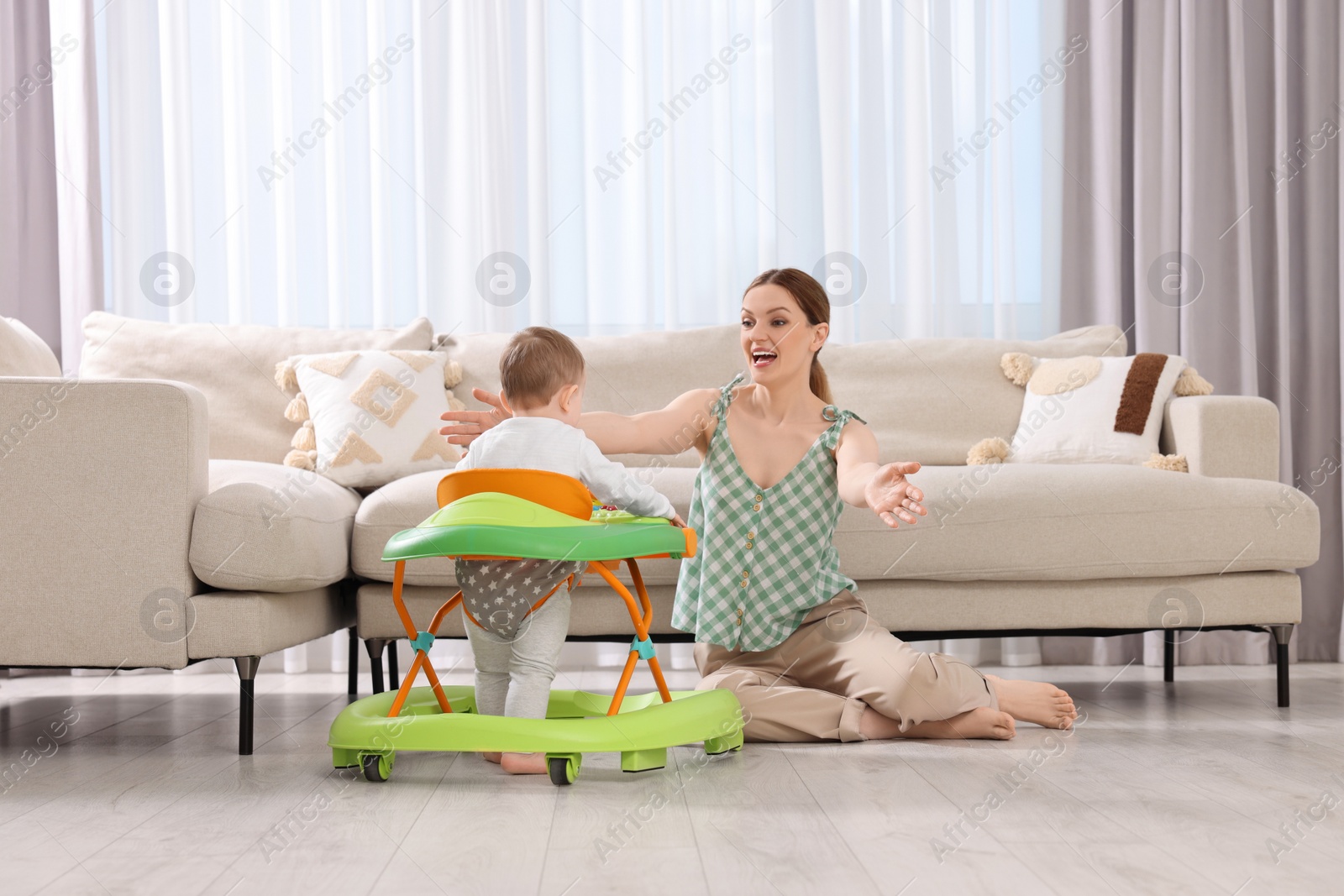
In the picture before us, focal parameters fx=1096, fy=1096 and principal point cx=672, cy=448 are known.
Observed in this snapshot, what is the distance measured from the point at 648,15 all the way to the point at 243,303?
4.87ft

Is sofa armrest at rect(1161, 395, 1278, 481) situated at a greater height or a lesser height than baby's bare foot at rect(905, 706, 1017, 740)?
greater

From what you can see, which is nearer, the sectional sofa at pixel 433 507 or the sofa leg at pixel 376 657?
the sectional sofa at pixel 433 507

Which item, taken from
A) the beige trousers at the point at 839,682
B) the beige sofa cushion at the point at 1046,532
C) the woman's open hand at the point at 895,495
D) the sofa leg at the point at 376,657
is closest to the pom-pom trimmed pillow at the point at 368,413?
the beige sofa cushion at the point at 1046,532

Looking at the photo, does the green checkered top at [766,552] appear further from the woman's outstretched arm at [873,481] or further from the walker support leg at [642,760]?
the walker support leg at [642,760]

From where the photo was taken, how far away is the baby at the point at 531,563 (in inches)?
63.0

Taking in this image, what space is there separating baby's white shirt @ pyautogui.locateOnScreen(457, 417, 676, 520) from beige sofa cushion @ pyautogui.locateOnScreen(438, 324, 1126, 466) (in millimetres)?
992

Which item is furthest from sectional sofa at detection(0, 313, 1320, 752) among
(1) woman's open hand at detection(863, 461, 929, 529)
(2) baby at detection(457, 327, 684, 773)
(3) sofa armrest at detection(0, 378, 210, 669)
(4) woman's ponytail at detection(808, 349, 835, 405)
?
(1) woman's open hand at detection(863, 461, 929, 529)

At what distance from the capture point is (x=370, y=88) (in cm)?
327

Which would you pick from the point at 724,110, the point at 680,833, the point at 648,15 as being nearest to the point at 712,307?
the point at 724,110

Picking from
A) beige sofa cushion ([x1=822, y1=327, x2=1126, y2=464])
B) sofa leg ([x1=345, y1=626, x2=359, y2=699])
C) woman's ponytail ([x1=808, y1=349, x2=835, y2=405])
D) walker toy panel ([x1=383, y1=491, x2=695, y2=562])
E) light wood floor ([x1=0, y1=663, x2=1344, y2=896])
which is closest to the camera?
light wood floor ([x1=0, y1=663, x2=1344, y2=896])

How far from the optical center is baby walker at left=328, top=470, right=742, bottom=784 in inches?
57.6

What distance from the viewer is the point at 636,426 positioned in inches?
76.0

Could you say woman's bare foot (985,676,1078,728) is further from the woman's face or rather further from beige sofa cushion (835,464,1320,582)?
the woman's face

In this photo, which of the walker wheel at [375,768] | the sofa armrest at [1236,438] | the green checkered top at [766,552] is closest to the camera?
the walker wheel at [375,768]
